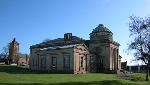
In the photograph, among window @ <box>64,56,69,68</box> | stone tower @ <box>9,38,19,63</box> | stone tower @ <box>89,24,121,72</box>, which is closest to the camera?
window @ <box>64,56,69,68</box>

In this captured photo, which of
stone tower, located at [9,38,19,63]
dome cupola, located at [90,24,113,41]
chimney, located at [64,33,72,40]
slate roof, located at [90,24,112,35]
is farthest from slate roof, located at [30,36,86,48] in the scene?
stone tower, located at [9,38,19,63]

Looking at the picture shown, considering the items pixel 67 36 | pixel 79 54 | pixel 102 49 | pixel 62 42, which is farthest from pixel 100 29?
pixel 79 54

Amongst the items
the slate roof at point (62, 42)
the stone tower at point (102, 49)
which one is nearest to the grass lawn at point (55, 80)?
the stone tower at point (102, 49)

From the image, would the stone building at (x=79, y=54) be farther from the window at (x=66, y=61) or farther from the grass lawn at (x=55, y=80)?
the grass lawn at (x=55, y=80)

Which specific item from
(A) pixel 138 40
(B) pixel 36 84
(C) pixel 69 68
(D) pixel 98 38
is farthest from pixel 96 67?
(B) pixel 36 84

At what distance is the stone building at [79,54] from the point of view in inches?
1991

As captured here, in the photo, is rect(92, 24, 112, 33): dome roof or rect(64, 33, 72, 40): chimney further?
rect(64, 33, 72, 40): chimney

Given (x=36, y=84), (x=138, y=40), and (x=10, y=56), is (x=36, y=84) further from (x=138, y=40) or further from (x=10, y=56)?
(x=10, y=56)

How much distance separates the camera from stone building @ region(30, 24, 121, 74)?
50562 millimetres

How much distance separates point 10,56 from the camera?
10675cm

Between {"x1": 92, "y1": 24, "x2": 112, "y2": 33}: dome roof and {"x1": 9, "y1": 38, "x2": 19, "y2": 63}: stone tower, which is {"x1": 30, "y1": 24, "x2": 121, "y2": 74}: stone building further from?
{"x1": 9, "y1": 38, "x2": 19, "y2": 63}: stone tower

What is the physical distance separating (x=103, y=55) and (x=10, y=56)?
61.6 meters

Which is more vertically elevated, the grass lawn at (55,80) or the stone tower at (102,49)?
the stone tower at (102,49)

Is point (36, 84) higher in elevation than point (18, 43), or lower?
lower
